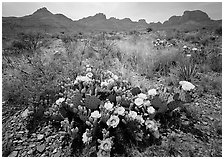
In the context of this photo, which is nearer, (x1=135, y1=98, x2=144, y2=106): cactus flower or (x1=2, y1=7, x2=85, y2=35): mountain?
(x1=135, y1=98, x2=144, y2=106): cactus flower

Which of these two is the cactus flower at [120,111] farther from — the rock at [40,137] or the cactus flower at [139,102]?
the rock at [40,137]

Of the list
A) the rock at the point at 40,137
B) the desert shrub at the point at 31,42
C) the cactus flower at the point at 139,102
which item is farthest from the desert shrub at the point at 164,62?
the desert shrub at the point at 31,42

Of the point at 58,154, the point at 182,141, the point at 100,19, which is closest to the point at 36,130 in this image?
the point at 58,154

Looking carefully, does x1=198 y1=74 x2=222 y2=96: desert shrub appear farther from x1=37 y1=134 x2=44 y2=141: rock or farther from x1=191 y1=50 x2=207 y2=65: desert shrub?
x1=37 y1=134 x2=44 y2=141: rock

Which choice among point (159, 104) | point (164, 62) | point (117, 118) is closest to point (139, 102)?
point (159, 104)

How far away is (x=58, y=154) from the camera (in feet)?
6.94

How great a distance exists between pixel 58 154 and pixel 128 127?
107 cm

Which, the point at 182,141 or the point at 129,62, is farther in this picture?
the point at 129,62

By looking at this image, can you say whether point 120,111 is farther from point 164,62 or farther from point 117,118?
point 164,62

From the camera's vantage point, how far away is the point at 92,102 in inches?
101

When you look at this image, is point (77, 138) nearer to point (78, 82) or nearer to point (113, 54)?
point (78, 82)

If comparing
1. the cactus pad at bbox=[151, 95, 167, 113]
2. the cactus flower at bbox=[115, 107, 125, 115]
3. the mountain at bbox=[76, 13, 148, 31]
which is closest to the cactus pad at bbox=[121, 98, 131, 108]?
the cactus flower at bbox=[115, 107, 125, 115]

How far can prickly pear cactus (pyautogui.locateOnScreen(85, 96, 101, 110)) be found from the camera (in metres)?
2.55

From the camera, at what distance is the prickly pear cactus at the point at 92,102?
100 inches
